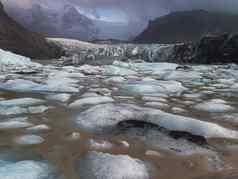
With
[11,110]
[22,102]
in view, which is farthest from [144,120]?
[22,102]

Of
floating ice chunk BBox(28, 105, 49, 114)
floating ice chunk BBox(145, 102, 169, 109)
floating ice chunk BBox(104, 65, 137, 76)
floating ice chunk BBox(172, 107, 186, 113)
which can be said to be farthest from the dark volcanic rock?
floating ice chunk BBox(28, 105, 49, 114)

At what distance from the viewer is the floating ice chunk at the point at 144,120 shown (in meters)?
2.69

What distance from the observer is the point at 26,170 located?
187 centimetres

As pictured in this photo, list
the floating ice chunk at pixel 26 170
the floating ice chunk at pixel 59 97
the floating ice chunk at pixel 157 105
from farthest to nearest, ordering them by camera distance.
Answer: the floating ice chunk at pixel 59 97, the floating ice chunk at pixel 157 105, the floating ice chunk at pixel 26 170

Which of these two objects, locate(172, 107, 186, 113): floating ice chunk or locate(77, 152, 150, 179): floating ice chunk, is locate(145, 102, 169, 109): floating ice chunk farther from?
locate(77, 152, 150, 179): floating ice chunk

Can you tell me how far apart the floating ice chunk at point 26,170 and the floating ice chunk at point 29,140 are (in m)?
0.38

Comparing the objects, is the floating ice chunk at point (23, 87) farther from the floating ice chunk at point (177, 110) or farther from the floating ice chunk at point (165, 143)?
the floating ice chunk at point (165, 143)

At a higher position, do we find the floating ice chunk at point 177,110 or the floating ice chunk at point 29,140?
the floating ice chunk at point 177,110

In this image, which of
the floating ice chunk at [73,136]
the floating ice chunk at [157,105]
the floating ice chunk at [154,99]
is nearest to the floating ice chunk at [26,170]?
the floating ice chunk at [73,136]

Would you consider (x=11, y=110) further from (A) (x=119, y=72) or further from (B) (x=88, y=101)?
(A) (x=119, y=72)

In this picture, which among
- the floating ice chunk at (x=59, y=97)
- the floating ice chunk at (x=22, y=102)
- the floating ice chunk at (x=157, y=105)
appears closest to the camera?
the floating ice chunk at (x=22, y=102)

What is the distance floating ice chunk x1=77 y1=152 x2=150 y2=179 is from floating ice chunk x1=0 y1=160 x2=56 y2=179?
162 millimetres

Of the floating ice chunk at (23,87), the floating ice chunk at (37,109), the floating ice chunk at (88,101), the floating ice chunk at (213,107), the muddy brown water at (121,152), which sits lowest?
the floating ice chunk at (23,87)

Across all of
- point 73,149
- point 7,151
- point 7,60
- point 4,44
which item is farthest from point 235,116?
point 4,44
